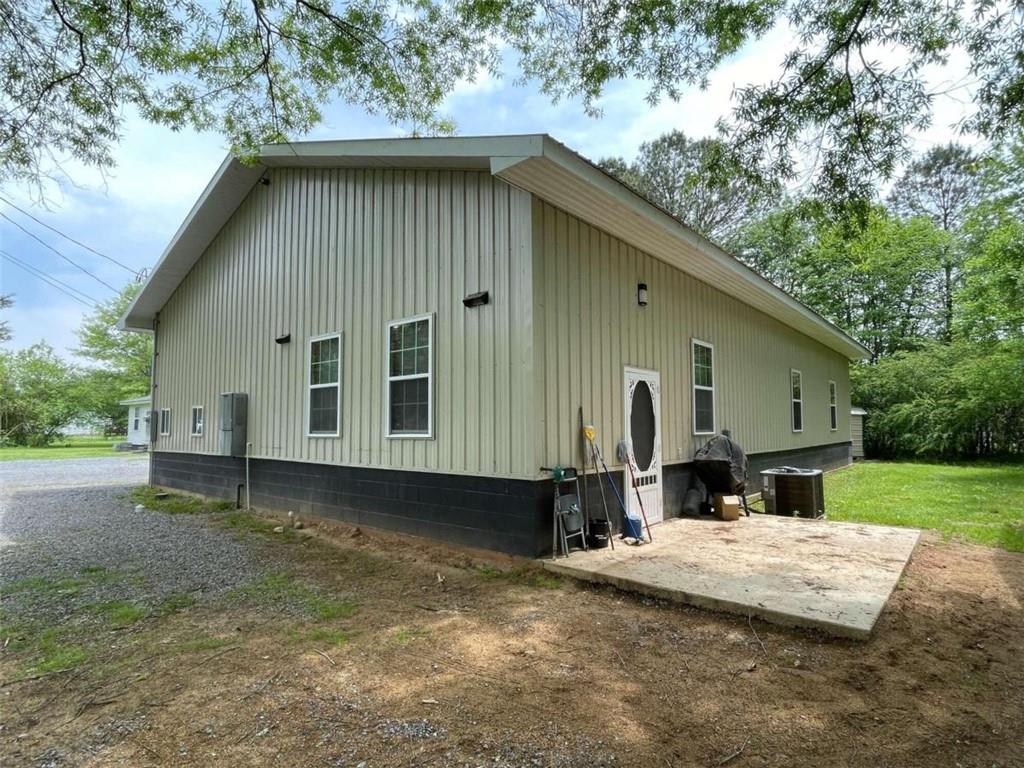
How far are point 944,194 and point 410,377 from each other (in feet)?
87.6

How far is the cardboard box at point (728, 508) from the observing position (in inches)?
263

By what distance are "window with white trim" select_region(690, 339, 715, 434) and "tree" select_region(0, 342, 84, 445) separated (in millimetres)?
33020

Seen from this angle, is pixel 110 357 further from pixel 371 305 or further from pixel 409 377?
pixel 409 377

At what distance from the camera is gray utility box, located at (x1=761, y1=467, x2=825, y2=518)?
277 inches

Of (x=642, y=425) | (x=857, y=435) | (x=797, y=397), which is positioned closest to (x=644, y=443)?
(x=642, y=425)

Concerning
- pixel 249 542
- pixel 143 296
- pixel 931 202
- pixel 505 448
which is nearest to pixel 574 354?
pixel 505 448

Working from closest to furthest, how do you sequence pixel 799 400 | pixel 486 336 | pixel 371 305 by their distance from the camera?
pixel 486 336 < pixel 371 305 < pixel 799 400

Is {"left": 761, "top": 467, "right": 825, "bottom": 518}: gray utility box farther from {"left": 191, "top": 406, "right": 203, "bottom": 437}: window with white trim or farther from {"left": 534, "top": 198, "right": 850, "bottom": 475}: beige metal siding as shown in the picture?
{"left": 191, "top": 406, "right": 203, "bottom": 437}: window with white trim

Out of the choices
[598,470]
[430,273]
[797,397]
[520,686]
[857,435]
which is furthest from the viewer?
[857,435]

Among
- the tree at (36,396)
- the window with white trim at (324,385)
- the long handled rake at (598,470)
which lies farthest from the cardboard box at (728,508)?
the tree at (36,396)

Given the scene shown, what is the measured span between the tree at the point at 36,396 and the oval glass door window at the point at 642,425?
32.9 m

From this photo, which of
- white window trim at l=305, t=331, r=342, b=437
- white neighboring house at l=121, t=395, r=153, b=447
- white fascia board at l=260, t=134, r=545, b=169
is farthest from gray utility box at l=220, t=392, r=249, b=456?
white neighboring house at l=121, t=395, r=153, b=447

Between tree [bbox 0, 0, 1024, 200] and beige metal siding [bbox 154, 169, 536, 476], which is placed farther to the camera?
beige metal siding [bbox 154, 169, 536, 476]

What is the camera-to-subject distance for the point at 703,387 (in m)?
7.70
